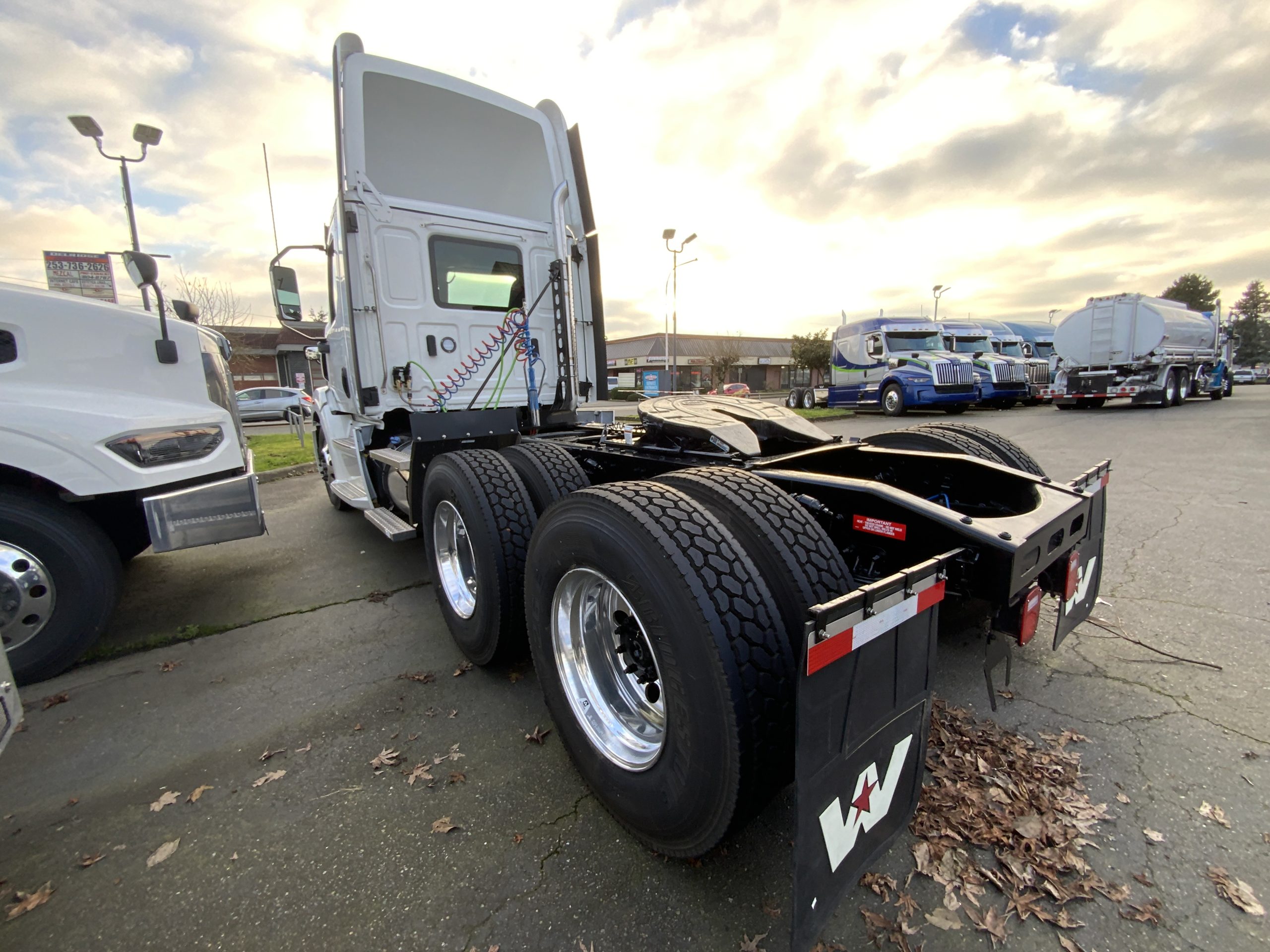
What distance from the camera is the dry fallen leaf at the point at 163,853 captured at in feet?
6.03

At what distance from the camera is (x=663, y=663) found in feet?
5.29

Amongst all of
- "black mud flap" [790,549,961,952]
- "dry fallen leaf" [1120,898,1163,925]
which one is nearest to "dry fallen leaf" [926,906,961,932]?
"black mud flap" [790,549,961,952]

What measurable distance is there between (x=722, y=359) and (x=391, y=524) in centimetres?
4610

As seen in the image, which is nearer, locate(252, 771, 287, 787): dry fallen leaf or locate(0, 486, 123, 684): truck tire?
locate(252, 771, 287, 787): dry fallen leaf

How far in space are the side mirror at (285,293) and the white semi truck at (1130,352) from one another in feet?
70.9

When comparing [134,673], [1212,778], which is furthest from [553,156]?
[1212,778]

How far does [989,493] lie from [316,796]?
325 cm

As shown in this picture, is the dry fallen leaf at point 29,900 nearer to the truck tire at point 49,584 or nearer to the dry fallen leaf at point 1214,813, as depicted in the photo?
the truck tire at point 49,584

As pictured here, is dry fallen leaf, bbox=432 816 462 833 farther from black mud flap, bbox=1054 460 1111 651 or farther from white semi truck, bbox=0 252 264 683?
black mud flap, bbox=1054 460 1111 651

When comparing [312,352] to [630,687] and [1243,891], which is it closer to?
[630,687]

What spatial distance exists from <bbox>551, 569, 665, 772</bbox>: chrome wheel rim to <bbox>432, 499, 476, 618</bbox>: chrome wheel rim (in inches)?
46.3

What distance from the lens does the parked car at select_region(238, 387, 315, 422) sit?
2069 centimetres

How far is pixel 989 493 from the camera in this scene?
9.17 ft

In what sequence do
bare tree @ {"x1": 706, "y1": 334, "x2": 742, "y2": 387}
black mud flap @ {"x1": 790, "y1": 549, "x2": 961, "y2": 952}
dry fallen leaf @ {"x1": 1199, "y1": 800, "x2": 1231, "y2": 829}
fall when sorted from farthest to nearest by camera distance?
bare tree @ {"x1": 706, "y1": 334, "x2": 742, "y2": 387}, dry fallen leaf @ {"x1": 1199, "y1": 800, "x2": 1231, "y2": 829}, black mud flap @ {"x1": 790, "y1": 549, "x2": 961, "y2": 952}
